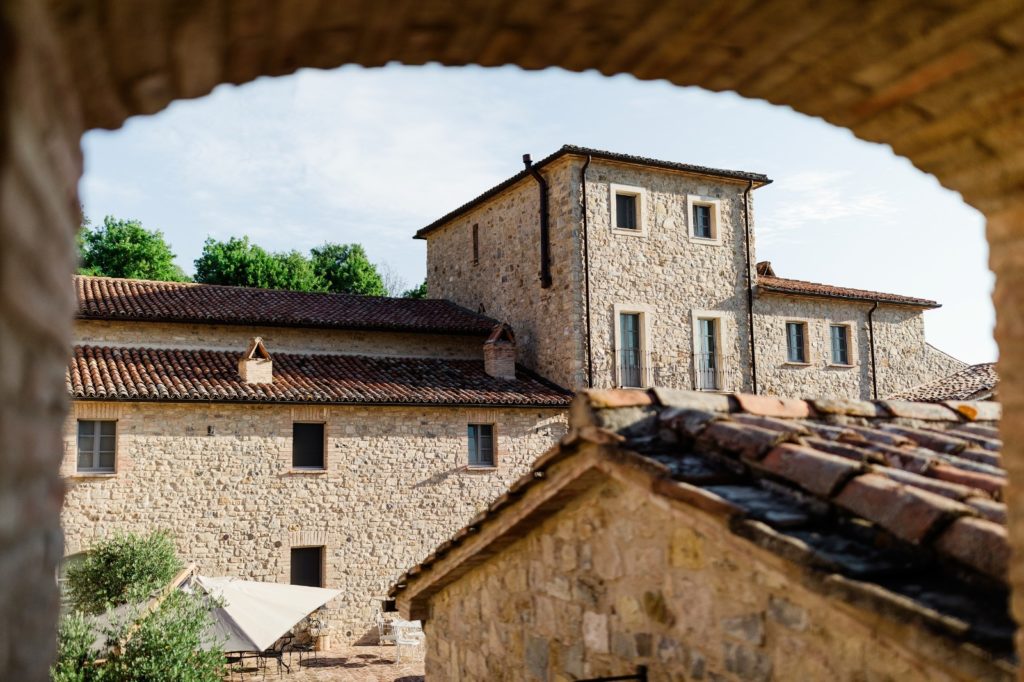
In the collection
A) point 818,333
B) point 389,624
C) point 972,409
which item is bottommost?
point 389,624

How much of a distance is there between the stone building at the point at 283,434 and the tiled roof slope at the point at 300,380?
0.16 ft

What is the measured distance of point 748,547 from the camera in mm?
3451

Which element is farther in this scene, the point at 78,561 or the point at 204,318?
the point at 204,318

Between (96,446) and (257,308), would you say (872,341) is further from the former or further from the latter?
(96,446)

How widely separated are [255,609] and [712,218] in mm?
15115

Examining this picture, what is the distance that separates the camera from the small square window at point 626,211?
21256 mm

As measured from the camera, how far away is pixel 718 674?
395cm

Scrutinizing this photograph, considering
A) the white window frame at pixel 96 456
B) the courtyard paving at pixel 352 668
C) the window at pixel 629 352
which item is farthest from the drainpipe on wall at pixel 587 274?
the white window frame at pixel 96 456

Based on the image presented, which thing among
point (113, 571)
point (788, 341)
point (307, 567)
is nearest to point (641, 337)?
point (788, 341)

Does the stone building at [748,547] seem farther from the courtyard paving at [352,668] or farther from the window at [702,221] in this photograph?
the window at [702,221]

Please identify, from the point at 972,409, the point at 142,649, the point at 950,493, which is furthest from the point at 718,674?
the point at 142,649

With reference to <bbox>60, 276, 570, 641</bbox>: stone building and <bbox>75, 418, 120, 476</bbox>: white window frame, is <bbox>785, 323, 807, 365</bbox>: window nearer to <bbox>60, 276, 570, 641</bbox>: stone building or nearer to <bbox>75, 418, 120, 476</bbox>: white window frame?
<bbox>60, 276, 570, 641</bbox>: stone building

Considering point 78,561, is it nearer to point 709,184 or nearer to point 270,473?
point 270,473

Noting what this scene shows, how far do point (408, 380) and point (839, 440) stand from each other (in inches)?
568
